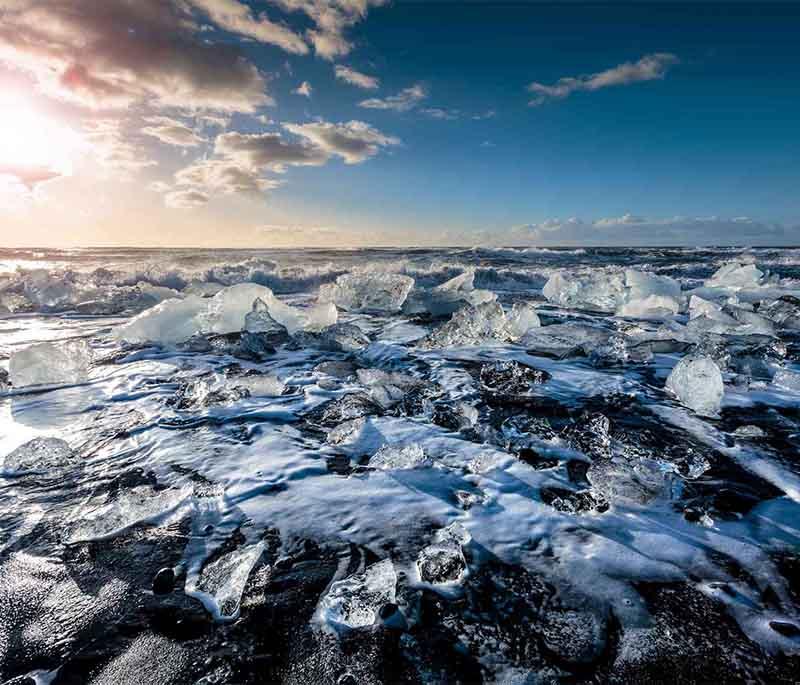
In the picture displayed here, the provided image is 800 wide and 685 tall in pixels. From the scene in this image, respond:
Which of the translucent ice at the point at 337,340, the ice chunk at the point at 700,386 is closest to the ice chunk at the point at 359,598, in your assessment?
the ice chunk at the point at 700,386

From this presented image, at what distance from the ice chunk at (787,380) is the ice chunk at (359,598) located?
346 centimetres

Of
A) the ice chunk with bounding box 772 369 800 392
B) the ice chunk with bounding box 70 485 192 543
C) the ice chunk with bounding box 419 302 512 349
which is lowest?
the ice chunk with bounding box 772 369 800 392

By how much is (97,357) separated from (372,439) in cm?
351

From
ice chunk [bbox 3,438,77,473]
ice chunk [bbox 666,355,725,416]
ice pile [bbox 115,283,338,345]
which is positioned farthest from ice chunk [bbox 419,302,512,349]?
ice chunk [bbox 3,438,77,473]

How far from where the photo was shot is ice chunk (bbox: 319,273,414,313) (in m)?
7.06

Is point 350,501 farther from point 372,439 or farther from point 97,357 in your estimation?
point 97,357

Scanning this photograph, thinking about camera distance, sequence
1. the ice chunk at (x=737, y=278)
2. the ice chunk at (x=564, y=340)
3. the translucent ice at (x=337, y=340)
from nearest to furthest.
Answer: the ice chunk at (x=564, y=340) < the translucent ice at (x=337, y=340) < the ice chunk at (x=737, y=278)

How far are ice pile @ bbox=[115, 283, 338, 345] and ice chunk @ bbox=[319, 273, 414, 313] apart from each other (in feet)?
6.72

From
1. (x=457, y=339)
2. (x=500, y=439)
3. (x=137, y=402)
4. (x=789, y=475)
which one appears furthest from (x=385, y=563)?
(x=457, y=339)

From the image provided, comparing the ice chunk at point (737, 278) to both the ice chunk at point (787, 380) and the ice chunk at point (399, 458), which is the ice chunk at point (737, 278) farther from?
the ice chunk at point (399, 458)

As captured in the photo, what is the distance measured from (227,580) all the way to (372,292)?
6178 millimetres

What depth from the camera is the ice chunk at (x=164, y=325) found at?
4.75 meters

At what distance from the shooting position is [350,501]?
1.86m

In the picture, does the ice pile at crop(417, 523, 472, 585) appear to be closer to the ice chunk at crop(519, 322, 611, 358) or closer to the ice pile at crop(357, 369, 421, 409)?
the ice pile at crop(357, 369, 421, 409)
